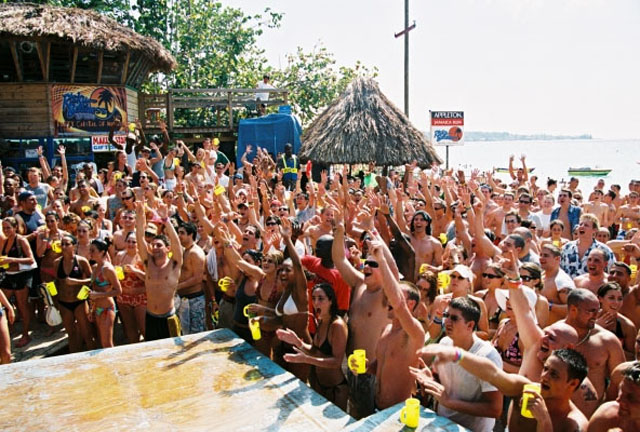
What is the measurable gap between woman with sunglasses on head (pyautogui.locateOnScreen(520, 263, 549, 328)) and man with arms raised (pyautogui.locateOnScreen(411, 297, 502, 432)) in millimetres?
986

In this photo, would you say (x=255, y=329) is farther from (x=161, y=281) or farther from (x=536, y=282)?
(x=536, y=282)

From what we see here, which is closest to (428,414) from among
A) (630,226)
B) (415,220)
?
(415,220)

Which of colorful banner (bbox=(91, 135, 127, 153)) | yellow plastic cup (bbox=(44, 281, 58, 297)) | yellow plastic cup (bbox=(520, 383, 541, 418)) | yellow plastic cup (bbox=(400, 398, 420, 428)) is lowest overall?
yellow plastic cup (bbox=(400, 398, 420, 428))

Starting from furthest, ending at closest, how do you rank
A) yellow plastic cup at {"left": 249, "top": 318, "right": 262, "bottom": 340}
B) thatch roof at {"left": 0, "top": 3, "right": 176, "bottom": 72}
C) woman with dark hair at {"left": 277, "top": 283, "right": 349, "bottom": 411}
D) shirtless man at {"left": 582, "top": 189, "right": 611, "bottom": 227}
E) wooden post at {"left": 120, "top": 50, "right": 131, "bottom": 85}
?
wooden post at {"left": 120, "top": 50, "right": 131, "bottom": 85}, thatch roof at {"left": 0, "top": 3, "right": 176, "bottom": 72}, shirtless man at {"left": 582, "top": 189, "right": 611, "bottom": 227}, yellow plastic cup at {"left": 249, "top": 318, "right": 262, "bottom": 340}, woman with dark hair at {"left": 277, "top": 283, "right": 349, "bottom": 411}

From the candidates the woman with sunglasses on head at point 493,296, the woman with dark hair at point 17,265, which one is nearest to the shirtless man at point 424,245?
the woman with sunglasses on head at point 493,296

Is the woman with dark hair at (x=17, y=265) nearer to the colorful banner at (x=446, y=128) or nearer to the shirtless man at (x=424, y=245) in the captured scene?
the shirtless man at (x=424, y=245)

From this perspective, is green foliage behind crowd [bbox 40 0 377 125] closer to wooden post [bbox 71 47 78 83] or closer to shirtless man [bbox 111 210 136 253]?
wooden post [bbox 71 47 78 83]

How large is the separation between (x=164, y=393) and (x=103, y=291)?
2.45 metres

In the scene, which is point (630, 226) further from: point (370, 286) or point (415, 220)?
point (370, 286)

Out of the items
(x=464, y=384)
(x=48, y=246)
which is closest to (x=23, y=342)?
(x=48, y=246)

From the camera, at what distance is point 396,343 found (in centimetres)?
389

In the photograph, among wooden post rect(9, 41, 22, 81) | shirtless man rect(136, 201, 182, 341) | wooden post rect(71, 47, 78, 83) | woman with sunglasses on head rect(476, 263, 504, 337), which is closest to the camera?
woman with sunglasses on head rect(476, 263, 504, 337)

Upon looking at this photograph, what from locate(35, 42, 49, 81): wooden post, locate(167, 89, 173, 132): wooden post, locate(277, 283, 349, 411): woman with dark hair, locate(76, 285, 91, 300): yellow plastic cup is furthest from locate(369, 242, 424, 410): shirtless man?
locate(167, 89, 173, 132): wooden post

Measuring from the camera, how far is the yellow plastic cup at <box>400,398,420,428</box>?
316 cm
